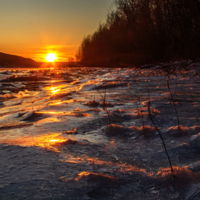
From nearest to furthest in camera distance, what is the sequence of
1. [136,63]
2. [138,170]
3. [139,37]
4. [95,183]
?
[95,183], [138,170], [139,37], [136,63]

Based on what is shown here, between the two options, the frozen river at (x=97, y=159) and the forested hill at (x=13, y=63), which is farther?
the forested hill at (x=13, y=63)

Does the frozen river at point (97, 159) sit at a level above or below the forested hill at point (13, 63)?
below

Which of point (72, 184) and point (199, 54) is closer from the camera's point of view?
point (72, 184)

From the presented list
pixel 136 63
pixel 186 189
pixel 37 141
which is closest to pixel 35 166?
pixel 37 141

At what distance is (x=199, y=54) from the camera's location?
9.73 meters

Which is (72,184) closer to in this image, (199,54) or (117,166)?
(117,166)

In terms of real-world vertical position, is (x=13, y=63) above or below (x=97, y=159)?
above

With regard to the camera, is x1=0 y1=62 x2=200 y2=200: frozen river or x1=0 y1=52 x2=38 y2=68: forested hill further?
x1=0 y1=52 x2=38 y2=68: forested hill

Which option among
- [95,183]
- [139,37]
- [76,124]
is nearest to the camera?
[95,183]

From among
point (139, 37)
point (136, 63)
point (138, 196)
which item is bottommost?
point (138, 196)

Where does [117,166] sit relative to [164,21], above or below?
below

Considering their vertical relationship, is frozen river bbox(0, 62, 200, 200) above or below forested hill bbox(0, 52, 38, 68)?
below

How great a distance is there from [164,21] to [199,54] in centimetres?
560

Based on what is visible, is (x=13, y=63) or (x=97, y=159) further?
(x=13, y=63)
